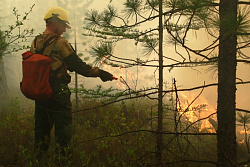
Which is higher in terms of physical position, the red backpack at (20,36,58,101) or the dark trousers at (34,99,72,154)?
the red backpack at (20,36,58,101)

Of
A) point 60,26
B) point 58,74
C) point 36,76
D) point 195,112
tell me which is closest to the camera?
point 36,76

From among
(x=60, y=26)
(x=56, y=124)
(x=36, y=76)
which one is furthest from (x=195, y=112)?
(x=36, y=76)

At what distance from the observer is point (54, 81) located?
2881 mm

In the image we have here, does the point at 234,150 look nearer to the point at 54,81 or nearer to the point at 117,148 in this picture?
the point at 117,148

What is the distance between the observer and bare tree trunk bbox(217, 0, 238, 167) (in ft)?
6.36

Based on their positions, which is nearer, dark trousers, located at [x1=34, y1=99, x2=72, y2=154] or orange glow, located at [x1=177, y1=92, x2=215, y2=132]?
orange glow, located at [x1=177, y1=92, x2=215, y2=132]

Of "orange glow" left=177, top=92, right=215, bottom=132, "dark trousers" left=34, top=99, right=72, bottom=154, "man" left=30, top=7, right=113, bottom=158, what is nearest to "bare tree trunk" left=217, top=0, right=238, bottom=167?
"orange glow" left=177, top=92, right=215, bottom=132

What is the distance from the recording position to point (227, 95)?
77.5 inches

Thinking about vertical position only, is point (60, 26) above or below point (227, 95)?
above

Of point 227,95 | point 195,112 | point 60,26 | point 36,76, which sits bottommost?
point 195,112

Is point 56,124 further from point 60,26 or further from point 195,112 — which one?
point 195,112

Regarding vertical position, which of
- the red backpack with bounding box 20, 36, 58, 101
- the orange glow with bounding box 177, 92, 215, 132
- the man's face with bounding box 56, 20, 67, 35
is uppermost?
the man's face with bounding box 56, 20, 67, 35

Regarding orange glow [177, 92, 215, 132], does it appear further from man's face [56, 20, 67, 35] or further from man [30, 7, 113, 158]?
man's face [56, 20, 67, 35]

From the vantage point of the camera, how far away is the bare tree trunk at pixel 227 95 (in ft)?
6.36
